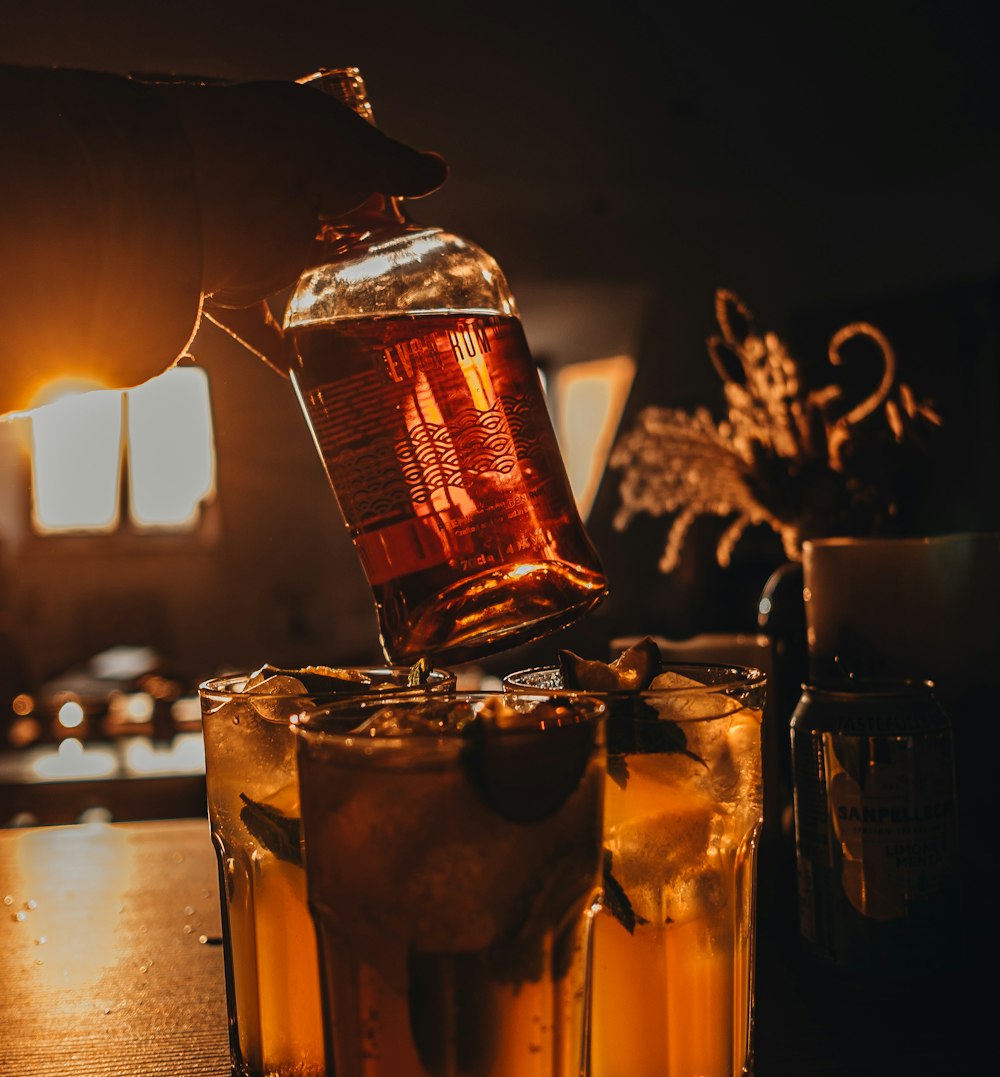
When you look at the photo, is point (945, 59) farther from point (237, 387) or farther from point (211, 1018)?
point (237, 387)

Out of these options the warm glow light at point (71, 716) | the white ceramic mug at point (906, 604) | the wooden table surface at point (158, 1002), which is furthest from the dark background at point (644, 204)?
the warm glow light at point (71, 716)

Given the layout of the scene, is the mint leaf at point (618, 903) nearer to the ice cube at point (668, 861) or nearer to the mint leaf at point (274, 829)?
the ice cube at point (668, 861)

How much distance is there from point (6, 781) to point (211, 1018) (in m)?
2.26

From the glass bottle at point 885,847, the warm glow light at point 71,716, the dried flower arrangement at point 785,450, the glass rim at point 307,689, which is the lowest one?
the warm glow light at point 71,716

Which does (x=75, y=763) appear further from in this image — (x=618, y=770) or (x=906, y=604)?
(x=618, y=770)

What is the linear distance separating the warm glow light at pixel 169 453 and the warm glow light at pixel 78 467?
0.44 feet

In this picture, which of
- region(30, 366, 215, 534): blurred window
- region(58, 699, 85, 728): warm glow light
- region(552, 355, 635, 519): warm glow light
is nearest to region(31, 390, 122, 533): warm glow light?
region(30, 366, 215, 534): blurred window

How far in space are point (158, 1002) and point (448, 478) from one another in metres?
0.37

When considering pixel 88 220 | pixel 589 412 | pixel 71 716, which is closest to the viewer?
pixel 88 220

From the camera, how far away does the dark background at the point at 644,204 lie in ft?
12.1

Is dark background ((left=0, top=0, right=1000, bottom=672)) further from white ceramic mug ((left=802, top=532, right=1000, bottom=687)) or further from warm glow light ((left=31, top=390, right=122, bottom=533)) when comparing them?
white ceramic mug ((left=802, top=532, right=1000, bottom=687))

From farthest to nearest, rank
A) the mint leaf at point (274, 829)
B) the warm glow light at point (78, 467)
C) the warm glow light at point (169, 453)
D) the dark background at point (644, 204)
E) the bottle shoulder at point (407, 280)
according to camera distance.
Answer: the warm glow light at point (78, 467) < the warm glow light at point (169, 453) < the dark background at point (644, 204) < the bottle shoulder at point (407, 280) < the mint leaf at point (274, 829)

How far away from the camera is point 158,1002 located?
0.70 meters

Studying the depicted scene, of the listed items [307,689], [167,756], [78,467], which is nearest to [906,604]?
[307,689]
